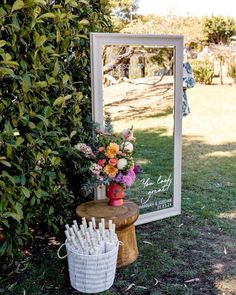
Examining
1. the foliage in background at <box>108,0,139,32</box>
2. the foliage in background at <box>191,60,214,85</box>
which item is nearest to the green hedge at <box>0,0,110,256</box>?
the foliage in background at <box>108,0,139,32</box>

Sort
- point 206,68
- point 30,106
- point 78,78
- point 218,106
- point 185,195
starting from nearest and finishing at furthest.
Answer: point 30,106 → point 78,78 → point 185,195 → point 218,106 → point 206,68

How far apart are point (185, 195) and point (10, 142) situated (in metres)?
2.09

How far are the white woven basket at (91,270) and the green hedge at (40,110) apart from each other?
14.8 inches

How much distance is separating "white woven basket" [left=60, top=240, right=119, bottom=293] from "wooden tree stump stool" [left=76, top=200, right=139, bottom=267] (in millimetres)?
231

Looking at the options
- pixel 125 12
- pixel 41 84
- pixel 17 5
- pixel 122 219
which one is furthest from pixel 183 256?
pixel 125 12

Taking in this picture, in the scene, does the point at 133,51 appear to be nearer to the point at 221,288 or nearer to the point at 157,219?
the point at 157,219

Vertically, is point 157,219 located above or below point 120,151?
below

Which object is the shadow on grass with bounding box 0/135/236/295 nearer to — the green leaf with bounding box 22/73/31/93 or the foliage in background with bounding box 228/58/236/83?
the green leaf with bounding box 22/73/31/93

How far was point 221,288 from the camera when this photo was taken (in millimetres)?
2168

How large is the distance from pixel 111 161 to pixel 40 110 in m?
0.54

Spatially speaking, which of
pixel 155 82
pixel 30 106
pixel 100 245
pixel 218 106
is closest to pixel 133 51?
pixel 155 82

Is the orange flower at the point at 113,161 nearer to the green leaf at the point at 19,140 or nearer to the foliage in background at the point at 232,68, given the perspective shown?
the green leaf at the point at 19,140

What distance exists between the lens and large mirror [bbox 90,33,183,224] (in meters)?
2.71


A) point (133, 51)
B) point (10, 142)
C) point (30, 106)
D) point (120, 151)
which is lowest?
point (120, 151)
